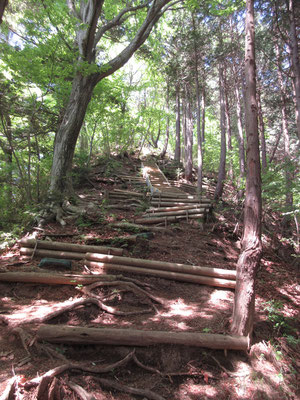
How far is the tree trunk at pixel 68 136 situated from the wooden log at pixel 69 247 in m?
2.78

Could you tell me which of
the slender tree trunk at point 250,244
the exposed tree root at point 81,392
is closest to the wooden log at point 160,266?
the slender tree trunk at point 250,244

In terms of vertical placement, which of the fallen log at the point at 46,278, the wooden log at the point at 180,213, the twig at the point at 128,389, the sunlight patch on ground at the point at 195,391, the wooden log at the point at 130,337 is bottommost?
the sunlight patch on ground at the point at 195,391

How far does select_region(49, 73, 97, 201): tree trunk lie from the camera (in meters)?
8.08

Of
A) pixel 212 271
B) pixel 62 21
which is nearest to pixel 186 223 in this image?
pixel 212 271

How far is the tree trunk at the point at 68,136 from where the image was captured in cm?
808

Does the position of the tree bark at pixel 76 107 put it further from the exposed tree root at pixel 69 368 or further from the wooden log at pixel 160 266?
the exposed tree root at pixel 69 368

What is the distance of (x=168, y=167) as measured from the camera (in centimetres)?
2102

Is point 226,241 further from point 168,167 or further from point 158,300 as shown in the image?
point 168,167

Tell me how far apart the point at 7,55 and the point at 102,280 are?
733 centimetres

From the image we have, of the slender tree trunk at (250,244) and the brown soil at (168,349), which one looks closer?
the brown soil at (168,349)

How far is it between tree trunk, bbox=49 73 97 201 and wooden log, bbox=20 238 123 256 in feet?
9.11

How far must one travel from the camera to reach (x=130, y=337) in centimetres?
308

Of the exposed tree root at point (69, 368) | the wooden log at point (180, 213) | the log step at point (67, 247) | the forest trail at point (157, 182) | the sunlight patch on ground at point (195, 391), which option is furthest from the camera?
the forest trail at point (157, 182)

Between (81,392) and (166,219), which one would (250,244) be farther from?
(166,219)
